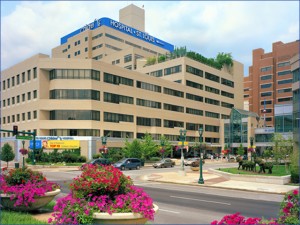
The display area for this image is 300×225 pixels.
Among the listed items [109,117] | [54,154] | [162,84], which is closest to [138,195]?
[54,154]

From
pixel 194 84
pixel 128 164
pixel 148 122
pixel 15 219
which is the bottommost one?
pixel 128 164

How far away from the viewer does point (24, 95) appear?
66688 mm

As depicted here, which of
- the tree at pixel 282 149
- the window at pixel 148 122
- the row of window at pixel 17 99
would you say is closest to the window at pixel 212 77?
the window at pixel 148 122

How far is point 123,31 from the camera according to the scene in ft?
351

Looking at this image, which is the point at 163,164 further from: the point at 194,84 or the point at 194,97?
the point at 194,84

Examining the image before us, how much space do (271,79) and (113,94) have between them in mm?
78591

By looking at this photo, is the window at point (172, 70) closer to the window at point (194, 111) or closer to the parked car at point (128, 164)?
the window at point (194, 111)

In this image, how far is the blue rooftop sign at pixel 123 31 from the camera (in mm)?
103188

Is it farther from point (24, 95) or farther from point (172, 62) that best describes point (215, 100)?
Answer: point (24, 95)

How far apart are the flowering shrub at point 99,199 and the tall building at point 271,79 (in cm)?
11338

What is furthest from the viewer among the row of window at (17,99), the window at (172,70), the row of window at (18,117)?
the window at (172,70)

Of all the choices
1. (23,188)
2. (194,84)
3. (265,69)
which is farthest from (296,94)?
(265,69)

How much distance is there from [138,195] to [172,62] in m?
78.7

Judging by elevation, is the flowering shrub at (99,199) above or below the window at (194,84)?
below
